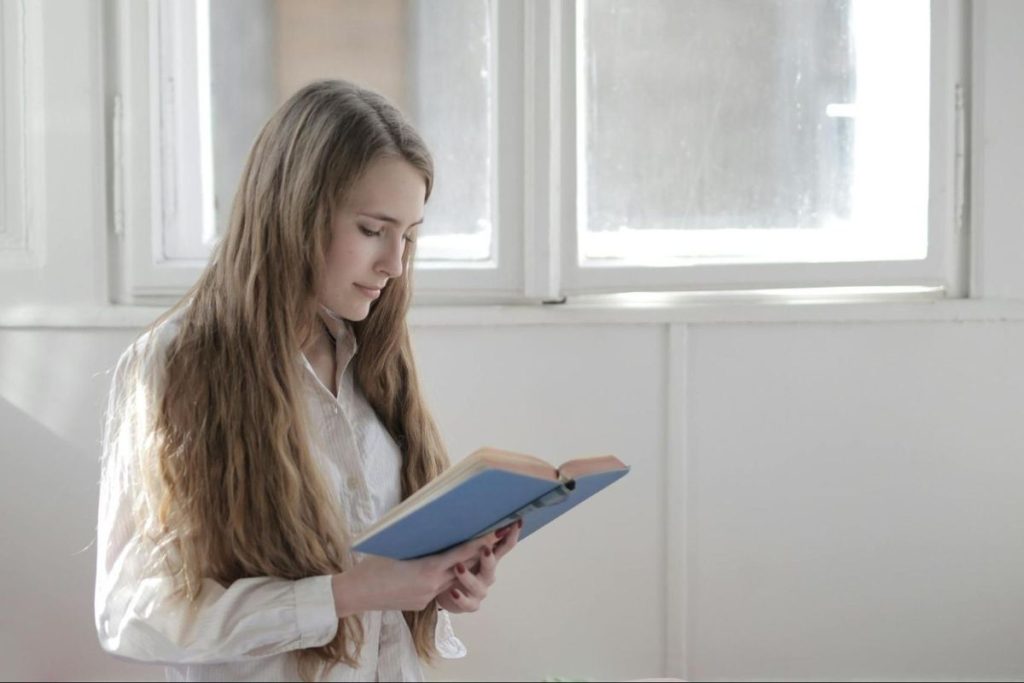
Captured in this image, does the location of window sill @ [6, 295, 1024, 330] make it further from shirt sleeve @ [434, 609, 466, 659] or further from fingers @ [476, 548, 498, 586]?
fingers @ [476, 548, 498, 586]

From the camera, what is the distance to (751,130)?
2.48 meters

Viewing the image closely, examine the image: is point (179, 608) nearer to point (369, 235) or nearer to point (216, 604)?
point (216, 604)

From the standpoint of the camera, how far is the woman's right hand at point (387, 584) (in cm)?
140

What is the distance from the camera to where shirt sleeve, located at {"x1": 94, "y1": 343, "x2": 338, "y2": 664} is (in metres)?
1.36

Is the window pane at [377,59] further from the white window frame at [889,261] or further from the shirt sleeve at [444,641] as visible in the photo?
the shirt sleeve at [444,641]

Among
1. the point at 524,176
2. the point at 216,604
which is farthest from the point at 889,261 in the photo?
the point at 216,604

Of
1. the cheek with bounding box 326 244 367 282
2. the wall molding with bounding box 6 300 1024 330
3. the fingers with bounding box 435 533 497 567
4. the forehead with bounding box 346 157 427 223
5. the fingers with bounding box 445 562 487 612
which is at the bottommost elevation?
the fingers with bounding box 445 562 487 612

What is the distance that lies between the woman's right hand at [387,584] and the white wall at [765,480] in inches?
36.9

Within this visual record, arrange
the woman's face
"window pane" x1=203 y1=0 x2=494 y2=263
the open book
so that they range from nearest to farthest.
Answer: the open book < the woman's face < "window pane" x1=203 y1=0 x2=494 y2=263

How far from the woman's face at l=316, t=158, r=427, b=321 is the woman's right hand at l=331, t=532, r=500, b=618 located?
0.33 m

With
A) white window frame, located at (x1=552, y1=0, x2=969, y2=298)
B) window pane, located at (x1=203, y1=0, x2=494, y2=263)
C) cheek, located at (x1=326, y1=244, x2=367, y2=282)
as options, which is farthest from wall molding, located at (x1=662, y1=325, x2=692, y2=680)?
cheek, located at (x1=326, y1=244, x2=367, y2=282)

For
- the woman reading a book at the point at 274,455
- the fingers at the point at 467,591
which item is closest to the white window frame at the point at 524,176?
the woman reading a book at the point at 274,455

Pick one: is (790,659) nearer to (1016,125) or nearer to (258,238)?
(1016,125)

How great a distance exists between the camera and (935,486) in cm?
242
